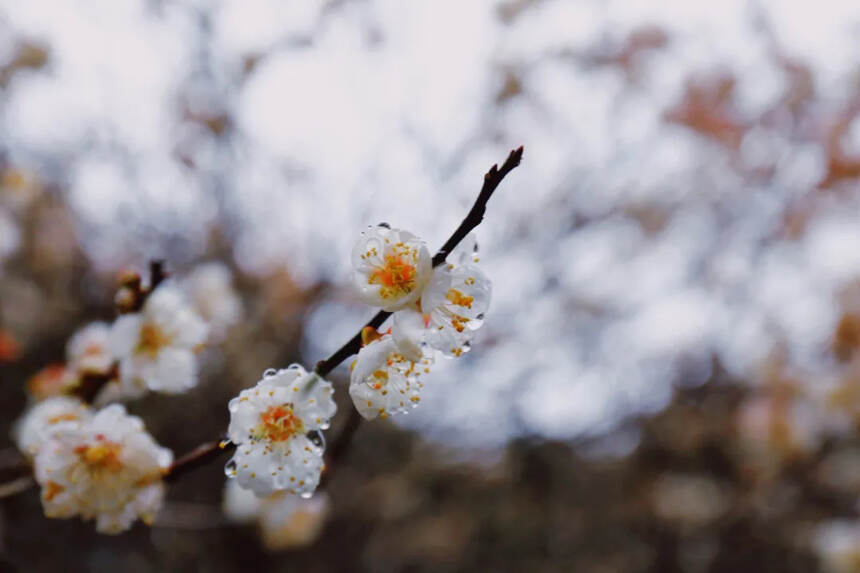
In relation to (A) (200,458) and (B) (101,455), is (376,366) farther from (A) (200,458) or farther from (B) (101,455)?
(B) (101,455)

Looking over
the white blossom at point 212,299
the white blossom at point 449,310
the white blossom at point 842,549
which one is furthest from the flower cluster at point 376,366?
the white blossom at point 842,549

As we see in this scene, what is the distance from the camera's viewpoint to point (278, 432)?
83cm

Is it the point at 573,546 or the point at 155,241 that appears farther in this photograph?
the point at 573,546

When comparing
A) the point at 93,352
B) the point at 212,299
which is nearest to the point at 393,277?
the point at 93,352

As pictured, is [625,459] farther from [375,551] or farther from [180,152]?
[180,152]

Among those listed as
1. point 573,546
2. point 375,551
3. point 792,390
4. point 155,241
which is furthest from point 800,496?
point 155,241

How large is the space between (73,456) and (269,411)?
34 centimetres

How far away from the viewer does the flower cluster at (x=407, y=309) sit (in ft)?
2.50

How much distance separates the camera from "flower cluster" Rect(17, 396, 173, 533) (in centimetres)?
95

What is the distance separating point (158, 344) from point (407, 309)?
0.63 metres

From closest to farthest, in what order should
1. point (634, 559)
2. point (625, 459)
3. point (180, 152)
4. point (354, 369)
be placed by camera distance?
point (354, 369), point (180, 152), point (634, 559), point (625, 459)

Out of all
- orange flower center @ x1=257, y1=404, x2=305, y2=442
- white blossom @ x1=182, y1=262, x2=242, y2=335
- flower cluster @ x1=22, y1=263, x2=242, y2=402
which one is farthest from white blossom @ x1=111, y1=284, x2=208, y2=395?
white blossom @ x1=182, y1=262, x2=242, y2=335

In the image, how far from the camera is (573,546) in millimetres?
4750

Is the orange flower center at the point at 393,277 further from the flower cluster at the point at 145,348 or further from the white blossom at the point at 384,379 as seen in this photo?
the flower cluster at the point at 145,348
